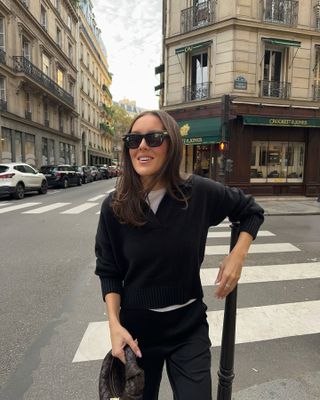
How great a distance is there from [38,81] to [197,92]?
54.3ft

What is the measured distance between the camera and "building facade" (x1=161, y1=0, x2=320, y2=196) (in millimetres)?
15656

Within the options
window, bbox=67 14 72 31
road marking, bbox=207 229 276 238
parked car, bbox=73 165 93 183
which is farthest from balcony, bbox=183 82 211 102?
window, bbox=67 14 72 31

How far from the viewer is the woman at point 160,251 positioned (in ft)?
5.24

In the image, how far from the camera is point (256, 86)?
628 inches

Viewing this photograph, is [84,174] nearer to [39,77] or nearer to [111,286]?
[39,77]

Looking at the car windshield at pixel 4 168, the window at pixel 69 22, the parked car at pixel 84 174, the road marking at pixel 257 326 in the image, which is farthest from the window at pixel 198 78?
the window at pixel 69 22

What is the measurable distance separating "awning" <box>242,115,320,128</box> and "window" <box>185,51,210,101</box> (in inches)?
107

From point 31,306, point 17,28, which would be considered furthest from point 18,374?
point 17,28

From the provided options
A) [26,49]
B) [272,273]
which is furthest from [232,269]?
[26,49]

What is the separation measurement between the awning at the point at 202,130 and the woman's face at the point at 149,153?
14.1 meters

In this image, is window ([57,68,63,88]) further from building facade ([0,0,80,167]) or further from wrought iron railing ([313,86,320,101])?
wrought iron railing ([313,86,320,101])

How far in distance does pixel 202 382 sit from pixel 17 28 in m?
29.0

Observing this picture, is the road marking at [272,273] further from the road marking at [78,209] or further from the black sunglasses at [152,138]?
the road marking at [78,209]

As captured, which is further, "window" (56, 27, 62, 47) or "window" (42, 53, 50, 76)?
"window" (56, 27, 62, 47)
